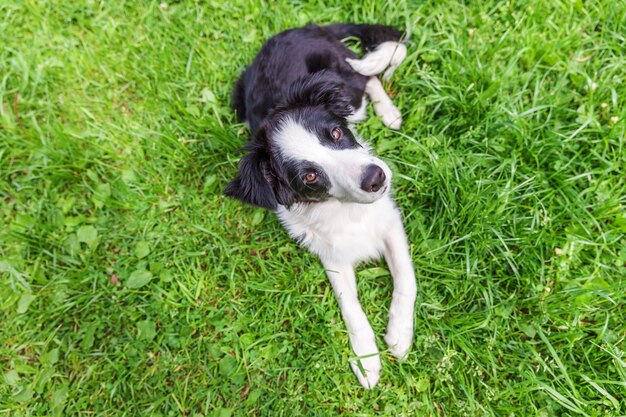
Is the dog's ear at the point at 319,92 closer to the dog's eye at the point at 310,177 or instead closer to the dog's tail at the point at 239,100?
the dog's eye at the point at 310,177

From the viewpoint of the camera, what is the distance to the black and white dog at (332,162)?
7.57 feet

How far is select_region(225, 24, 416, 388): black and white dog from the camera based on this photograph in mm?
2307

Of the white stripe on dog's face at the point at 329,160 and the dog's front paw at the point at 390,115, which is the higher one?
the white stripe on dog's face at the point at 329,160

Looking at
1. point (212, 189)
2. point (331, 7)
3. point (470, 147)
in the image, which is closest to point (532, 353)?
point (470, 147)

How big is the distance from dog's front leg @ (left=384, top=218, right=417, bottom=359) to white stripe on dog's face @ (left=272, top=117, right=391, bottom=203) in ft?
1.83

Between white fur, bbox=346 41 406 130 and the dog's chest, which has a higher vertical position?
white fur, bbox=346 41 406 130

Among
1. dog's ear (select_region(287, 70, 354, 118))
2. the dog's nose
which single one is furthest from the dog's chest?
dog's ear (select_region(287, 70, 354, 118))

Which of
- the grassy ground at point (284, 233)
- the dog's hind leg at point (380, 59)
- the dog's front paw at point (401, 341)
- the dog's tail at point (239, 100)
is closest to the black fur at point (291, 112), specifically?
the dog's hind leg at point (380, 59)

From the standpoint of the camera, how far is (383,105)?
10.3ft

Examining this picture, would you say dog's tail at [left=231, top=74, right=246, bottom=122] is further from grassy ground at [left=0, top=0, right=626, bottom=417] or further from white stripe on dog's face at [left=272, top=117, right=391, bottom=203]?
white stripe on dog's face at [left=272, top=117, right=391, bottom=203]

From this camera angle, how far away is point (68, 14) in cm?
388

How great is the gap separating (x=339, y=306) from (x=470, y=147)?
4.74ft

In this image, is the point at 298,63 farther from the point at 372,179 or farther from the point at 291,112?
the point at 372,179

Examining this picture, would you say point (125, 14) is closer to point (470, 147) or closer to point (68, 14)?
point (68, 14)
